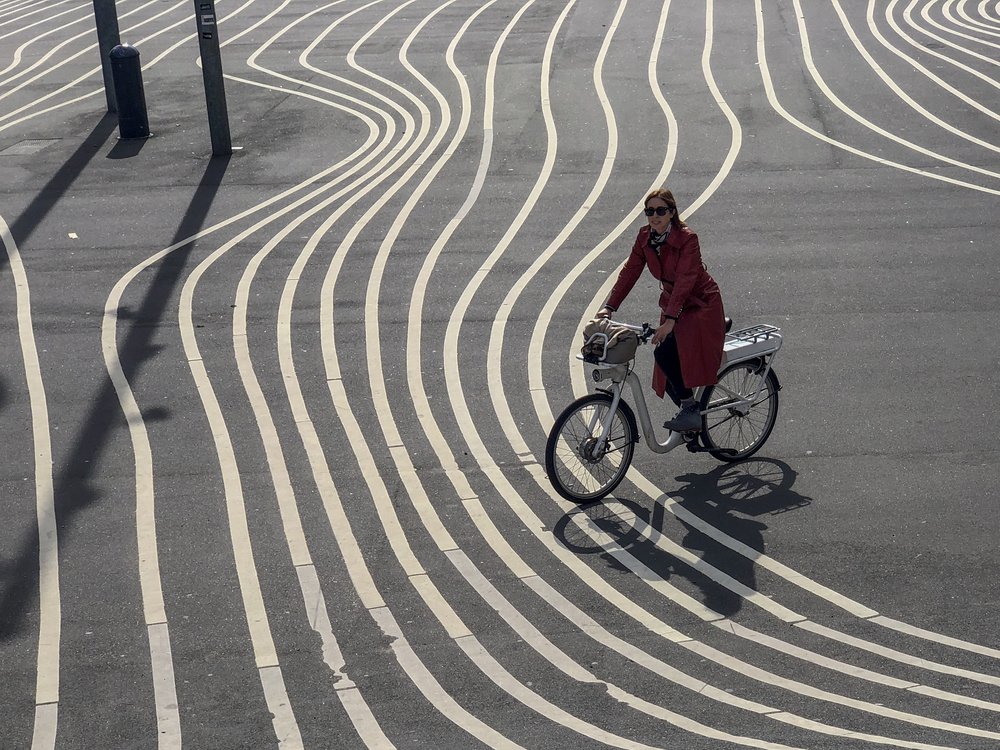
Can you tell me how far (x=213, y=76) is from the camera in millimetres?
16031

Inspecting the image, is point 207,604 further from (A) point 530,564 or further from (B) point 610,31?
(B) point 610,31

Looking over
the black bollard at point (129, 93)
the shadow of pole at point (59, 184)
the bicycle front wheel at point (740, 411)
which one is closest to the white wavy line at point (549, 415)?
the bicycle front wheel at point (740, 411)

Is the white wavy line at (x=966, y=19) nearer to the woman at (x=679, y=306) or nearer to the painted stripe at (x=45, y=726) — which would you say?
the woman at (x=679, y=306)

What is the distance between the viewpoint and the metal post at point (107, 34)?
1827 cm

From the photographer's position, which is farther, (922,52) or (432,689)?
(922,52)

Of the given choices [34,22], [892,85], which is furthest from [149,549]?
[34,22]

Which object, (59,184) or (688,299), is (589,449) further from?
(59,184)

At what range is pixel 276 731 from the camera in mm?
5793

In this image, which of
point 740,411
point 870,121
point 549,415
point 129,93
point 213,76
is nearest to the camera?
point 740,411

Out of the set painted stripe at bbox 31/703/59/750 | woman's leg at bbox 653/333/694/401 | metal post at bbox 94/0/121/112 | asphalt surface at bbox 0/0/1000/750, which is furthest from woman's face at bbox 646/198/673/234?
metal post at bbox 94/0/121/112

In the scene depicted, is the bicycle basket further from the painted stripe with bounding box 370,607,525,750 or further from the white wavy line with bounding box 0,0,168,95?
the white wavy line with bounding box 0,0,168,95

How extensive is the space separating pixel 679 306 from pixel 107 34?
44.1ft

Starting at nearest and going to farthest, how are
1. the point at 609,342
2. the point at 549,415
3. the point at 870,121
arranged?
the point at 609,342 → the point at 549,415 → the point at 870,121

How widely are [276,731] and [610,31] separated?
18.5m
